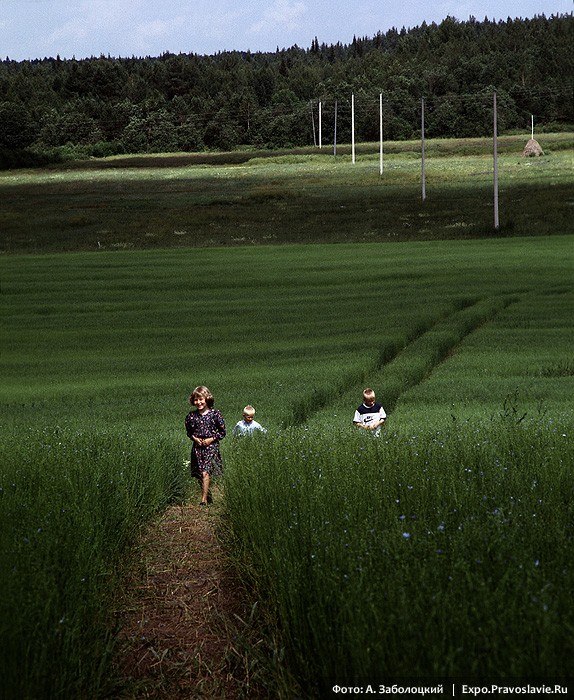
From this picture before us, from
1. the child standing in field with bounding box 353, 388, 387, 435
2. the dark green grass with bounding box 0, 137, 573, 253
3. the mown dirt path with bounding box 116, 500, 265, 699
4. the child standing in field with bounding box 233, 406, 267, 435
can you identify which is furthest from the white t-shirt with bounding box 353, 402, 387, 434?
the dark green grass with bounding box 0, 137, 573, 253

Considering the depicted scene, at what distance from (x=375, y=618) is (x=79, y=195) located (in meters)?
103

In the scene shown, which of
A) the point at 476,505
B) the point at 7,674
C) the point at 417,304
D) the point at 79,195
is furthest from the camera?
the point at 79,195

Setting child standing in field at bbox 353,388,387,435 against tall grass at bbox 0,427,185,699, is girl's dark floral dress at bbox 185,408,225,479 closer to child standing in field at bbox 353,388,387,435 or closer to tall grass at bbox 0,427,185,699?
tall grass at bbox 0,427,185,699

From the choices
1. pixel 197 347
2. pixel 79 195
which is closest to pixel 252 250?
pixel 197 347

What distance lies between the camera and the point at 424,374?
25234 mm

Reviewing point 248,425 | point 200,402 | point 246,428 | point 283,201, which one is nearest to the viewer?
point 200,402

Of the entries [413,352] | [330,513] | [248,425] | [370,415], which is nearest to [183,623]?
[330,513]

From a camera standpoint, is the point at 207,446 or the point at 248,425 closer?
the point at 207,446

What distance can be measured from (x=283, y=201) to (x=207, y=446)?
7986 cm

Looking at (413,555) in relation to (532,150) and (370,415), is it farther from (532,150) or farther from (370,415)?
(532,150)

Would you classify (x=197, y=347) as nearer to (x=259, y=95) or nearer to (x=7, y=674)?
(x=7, y=674)

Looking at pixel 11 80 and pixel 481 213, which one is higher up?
pixel 11 80

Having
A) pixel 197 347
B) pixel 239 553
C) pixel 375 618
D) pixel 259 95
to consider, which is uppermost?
pixel 259 95

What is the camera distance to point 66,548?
7609mm
